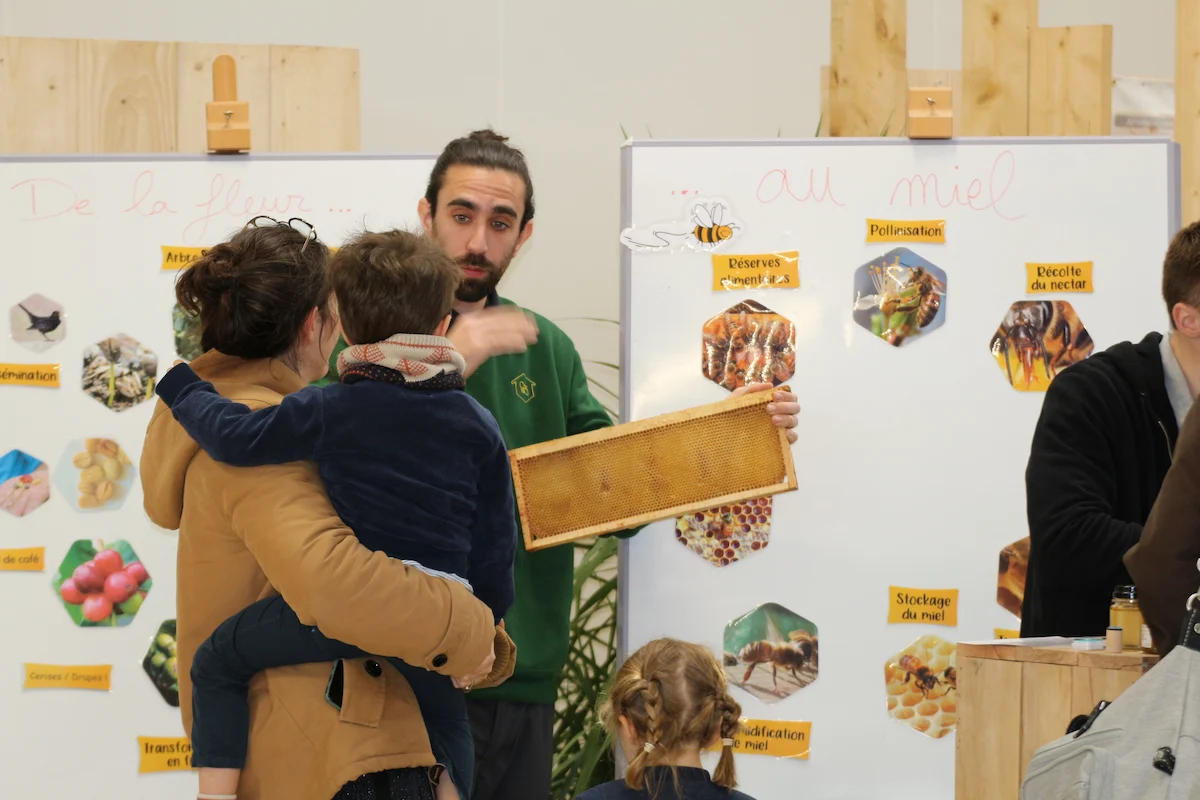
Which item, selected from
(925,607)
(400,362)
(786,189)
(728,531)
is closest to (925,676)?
(925,607)

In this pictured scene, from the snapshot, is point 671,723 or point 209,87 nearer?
point 671,723

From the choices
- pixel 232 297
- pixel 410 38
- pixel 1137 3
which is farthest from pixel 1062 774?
pixel 1137 3

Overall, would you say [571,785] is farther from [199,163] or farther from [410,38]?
[410,38]

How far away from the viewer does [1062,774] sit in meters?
1.67

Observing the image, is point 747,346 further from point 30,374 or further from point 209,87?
point 30,374

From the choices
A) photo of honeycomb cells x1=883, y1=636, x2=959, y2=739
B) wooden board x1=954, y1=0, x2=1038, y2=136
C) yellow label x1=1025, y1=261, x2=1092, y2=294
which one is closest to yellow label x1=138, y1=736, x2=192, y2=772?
photo of honeycomb cells x1=883, y1=636, x2=959, y2=739

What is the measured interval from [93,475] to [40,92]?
1.08m

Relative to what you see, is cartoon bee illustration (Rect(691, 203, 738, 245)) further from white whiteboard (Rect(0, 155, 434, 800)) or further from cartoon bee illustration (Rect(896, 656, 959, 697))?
cartoon bee illustration (Rect(896, 656, 959, 697))

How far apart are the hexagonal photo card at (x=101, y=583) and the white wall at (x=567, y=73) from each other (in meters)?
1.66

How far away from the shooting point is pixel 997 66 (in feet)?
11.2

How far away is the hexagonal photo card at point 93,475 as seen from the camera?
3307 mm

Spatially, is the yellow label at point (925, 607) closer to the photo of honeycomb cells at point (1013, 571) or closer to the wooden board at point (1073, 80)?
the photo of honeycomb cells at point (1013, 571)

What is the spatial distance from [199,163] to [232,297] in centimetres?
164

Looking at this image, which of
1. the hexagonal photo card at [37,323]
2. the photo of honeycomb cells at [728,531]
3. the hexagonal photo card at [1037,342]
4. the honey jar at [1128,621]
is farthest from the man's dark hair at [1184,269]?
the hexagonal photo card at [37,323]
